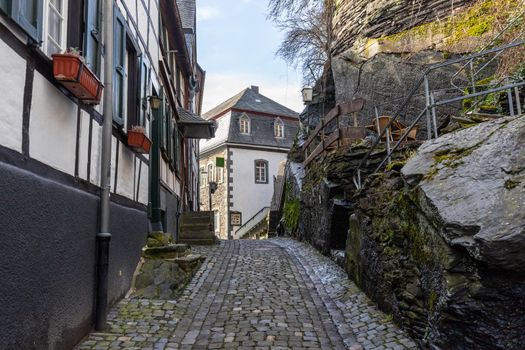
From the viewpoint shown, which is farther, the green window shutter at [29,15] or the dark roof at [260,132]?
the dark roof at [260,132]

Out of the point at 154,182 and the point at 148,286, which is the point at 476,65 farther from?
the point at 148,286

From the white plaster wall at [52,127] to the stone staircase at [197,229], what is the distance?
7.80 metres

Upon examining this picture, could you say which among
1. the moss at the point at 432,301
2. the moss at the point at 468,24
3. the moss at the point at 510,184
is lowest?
the moss at the point at 432,301

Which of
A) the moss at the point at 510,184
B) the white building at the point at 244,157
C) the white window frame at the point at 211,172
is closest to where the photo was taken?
the moss at the point at 510,184

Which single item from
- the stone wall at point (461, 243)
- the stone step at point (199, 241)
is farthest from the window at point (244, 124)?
the stone wall at point (461, 243)

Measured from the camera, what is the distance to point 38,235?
11.2 feet

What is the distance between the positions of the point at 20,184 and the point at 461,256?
3280mm

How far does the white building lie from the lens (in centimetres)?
3003

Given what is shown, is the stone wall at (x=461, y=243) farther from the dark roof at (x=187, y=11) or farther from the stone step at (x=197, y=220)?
the dark roof at (x=187, y=11)

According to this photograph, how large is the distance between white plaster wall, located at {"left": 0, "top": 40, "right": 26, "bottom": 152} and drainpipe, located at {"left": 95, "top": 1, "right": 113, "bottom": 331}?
176cm

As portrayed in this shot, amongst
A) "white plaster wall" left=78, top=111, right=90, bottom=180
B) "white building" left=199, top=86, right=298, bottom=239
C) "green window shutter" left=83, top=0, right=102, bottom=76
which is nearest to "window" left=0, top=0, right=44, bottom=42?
"green window shutter" left=83, top=0, right=102, bottom=76

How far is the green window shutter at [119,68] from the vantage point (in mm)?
5703

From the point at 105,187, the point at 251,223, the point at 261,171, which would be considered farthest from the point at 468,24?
the point at 261,171

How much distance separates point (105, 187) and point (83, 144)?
0.60 meters
